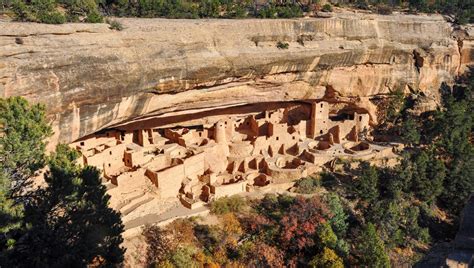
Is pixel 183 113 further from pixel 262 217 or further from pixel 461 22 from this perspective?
pixel 461 22

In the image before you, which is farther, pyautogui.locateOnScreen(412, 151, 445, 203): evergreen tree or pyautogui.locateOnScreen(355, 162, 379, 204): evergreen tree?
pyautogui.locateOnScreen(412, 151, 445, 203): evergreen tree

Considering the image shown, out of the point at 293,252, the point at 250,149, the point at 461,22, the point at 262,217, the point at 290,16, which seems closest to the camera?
the point at 293,252

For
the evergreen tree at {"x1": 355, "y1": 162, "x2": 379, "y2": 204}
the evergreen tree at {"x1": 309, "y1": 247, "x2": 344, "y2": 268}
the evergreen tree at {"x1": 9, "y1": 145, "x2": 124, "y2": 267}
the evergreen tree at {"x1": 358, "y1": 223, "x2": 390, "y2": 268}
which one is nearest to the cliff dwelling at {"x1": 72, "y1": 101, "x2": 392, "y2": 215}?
the evergreen tree at {"x1": 355, "y1": 162, "x2": 379, "y2": 204}

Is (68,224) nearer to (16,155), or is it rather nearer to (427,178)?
(16,155)

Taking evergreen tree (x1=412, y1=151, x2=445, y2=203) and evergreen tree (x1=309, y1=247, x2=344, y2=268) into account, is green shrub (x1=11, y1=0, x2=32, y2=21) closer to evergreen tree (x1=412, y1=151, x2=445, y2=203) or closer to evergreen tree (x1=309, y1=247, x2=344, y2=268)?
evergreen tree (x1=309, y1=247, x2=344, y2=268)

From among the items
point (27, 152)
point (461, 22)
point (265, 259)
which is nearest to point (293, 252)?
point (265, 259)
